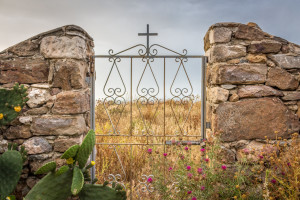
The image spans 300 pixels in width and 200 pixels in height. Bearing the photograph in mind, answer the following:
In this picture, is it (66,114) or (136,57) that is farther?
(136,57)

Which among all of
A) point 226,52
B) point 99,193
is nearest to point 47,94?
point 99,193

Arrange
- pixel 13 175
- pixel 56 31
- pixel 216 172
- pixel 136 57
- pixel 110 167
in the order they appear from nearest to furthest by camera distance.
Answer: pixel 13 175
pixel 216 172
pixel 56 31
pixel 136 57
pixel 110 167

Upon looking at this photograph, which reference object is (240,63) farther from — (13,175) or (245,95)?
(13,175)

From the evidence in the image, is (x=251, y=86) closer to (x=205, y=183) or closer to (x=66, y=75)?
(x=205, y=183)

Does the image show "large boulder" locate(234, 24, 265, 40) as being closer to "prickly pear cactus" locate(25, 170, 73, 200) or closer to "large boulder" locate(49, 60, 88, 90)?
"large boulder" locate(49, 60, 88, 90)

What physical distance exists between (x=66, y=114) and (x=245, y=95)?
1.85m

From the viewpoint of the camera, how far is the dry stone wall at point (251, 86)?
275 cm


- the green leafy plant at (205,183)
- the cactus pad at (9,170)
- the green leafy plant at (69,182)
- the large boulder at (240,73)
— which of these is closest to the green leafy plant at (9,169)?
the cactus pad at (9,170)

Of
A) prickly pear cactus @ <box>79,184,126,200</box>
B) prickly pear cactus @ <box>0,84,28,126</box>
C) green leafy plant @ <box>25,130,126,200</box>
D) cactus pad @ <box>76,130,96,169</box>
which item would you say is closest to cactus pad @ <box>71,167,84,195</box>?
green leafy plant @ <box>25,130,126,200</box>

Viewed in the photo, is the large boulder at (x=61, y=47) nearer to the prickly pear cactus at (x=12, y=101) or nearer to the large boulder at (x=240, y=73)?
the prickly pear cactus at (x=12, y=101)

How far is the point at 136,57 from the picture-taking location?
3.00m

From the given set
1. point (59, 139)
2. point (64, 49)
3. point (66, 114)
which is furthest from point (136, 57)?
point (59, 139)

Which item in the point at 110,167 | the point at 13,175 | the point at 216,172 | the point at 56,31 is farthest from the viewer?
the point at 110,167

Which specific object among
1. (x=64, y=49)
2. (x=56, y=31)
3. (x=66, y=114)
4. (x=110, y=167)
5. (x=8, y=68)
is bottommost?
(x=110, y=167)
